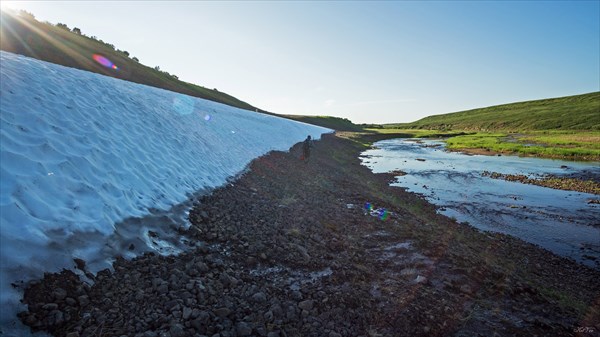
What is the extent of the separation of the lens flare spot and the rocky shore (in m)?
35.4

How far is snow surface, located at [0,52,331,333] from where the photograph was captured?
5.09 meters

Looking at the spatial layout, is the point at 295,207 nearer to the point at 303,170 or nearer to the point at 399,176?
the point at 303,170

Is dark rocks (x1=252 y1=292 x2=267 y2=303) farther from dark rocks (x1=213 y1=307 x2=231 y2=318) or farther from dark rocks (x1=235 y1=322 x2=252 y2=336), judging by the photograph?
dark rocks (x1=235 y1=322 x2=252 y2=336)

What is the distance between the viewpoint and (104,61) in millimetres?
40469

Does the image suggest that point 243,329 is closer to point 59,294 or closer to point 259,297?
point 259,297

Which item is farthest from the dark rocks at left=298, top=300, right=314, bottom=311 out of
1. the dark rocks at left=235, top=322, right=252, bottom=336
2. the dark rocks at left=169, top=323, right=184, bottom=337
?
the dark rocks at left=169, top=323, right=184, bottom=337

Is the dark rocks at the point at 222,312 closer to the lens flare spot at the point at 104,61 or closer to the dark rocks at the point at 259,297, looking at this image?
the dark rocks at the point at 259,297

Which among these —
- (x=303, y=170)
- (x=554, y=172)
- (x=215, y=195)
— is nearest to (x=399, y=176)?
(x=303, y=170)

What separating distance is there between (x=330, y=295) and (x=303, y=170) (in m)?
17.1

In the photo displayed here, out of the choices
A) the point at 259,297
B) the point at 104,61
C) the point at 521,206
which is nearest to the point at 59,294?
the point at 259,297

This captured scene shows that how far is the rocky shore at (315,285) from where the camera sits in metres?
4.73

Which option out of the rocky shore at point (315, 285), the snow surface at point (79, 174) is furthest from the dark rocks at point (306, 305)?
Result: the snow surface at point (79, 174)

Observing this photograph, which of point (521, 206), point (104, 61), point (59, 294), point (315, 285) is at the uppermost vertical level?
point (104, 61)

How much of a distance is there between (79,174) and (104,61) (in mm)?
40719
